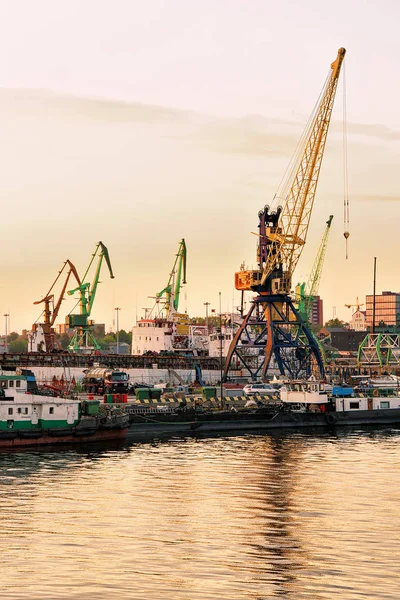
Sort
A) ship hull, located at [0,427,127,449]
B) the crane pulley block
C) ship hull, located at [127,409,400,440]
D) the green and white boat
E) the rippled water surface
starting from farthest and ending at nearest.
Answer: the crane pulley block → ship hull, located at [127,409,400,440] → the green and white boat → ship hull, located at [0,427,127,449] → the rippled water surface

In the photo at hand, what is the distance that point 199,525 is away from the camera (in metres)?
49.1

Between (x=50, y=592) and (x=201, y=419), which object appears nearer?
(x=50, y=592)

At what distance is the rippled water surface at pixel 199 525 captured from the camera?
38.0 m

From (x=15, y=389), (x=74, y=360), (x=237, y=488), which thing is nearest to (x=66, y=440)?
(x=15, y=389)

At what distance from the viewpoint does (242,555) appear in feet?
140

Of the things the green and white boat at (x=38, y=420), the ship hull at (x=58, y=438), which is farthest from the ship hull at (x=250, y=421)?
the green and white boat at (x=38, y=420)

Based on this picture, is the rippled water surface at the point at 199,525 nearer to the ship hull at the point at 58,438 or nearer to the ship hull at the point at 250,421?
the ship hull at the point at 58,438

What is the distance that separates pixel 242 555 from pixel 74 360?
120269 millimetres

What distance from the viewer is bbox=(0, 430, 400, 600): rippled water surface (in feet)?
125

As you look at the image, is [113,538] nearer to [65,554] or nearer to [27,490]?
[65,554]

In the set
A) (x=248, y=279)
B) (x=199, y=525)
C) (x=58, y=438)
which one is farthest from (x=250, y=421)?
(x=248, y=279)

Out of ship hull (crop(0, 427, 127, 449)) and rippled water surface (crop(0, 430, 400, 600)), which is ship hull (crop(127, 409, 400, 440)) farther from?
rippled water surface (crop(0, 430, 400, 600))

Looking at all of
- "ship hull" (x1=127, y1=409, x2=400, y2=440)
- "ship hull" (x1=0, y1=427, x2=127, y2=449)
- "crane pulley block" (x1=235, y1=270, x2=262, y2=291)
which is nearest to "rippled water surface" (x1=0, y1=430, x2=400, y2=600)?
"ship hull" (x1=0, y1=427, x2=127, y2=449)

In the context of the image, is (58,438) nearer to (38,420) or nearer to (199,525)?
(38,420)
